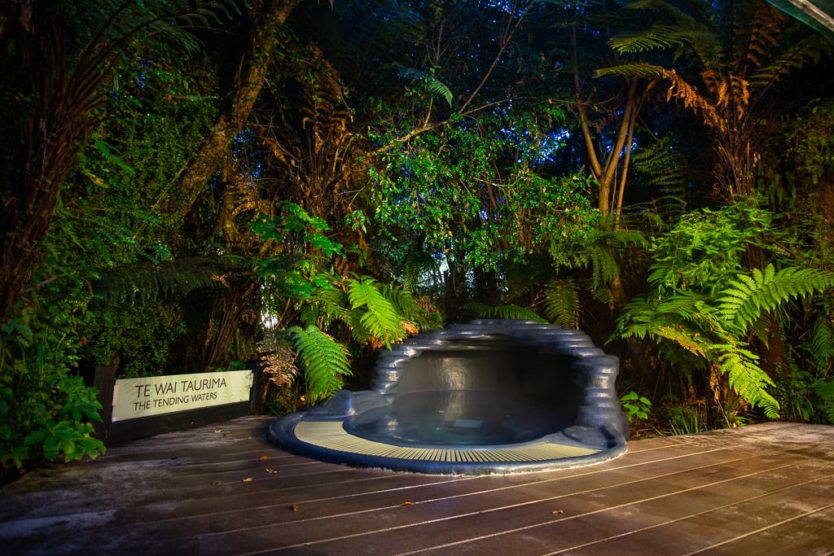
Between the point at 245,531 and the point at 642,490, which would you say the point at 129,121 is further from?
the point at 642,490

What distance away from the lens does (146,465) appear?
2.23 m

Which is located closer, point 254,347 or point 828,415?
point 828,415

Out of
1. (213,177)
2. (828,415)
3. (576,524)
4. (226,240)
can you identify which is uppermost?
(213,177)

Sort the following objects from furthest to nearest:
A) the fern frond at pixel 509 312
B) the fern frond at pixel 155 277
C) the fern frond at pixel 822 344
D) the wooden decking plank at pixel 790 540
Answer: the fern frond at pixel 509 312
the fern frond at pixel 822 344
the fern frond at pixel 155 277
the wooden decking plank at pixel 790 540

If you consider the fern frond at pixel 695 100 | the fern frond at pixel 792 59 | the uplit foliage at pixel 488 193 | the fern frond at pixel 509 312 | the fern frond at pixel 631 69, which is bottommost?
the fern frond at pixel 509 312

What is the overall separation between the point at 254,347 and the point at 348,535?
2.95 metres

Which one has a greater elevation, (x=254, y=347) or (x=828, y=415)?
(x=254, y=347)

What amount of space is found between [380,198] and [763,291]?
317cm

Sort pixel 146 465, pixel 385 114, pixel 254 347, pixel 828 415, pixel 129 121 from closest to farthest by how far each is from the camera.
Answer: pixel 146 465, pixel 129 121, pixel 828 415, pixel 254 347, pixel 385 114

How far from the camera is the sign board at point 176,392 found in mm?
2717

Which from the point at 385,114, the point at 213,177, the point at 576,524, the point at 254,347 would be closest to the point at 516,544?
the point at 576,524

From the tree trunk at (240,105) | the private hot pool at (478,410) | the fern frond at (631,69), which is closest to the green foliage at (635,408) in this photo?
the private hot pool at (478,410)

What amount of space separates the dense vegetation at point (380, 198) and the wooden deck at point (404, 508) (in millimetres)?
422

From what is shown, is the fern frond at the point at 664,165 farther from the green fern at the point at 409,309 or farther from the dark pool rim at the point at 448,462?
Answer: the dark pool rim at the point at 448,462
